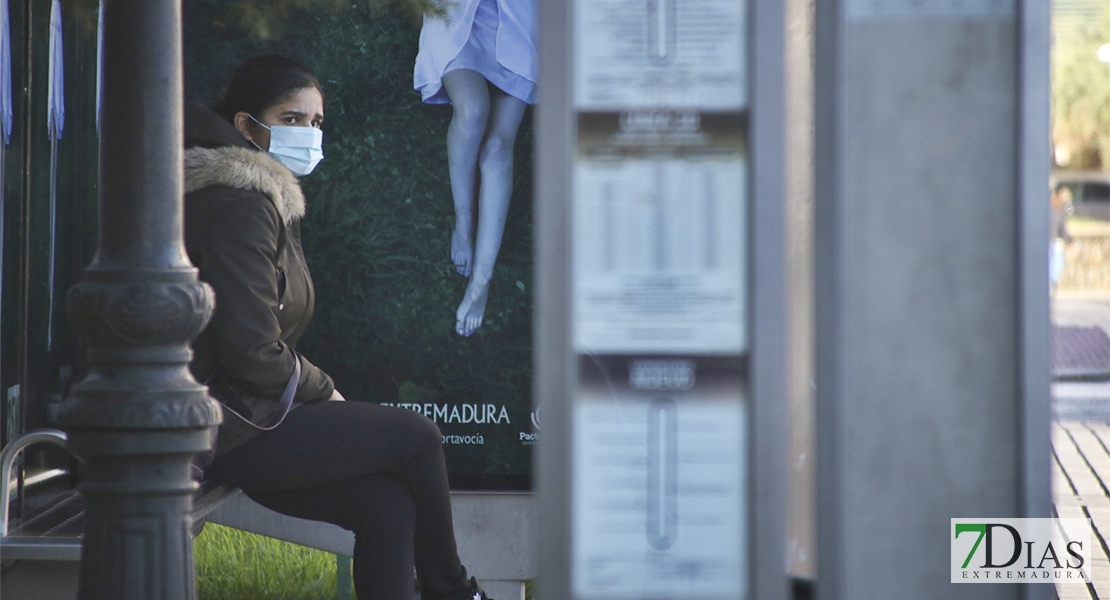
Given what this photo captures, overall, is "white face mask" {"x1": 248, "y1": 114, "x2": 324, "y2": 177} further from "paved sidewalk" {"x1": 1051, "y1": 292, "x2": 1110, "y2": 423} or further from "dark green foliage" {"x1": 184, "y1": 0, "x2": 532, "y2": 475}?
"paved sidewalk" {"x1": 1051, "y1": 292, "x2": 1110, "y2": 423}

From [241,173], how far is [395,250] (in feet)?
3.36

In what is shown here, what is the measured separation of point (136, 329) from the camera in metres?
3.09

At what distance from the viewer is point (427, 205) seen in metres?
4.77

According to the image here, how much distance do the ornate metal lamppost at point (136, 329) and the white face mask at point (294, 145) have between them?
48.5 inches

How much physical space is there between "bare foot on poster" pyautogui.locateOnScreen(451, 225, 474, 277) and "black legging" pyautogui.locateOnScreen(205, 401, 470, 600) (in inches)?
34.8

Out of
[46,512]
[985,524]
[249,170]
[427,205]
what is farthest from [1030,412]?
[46,512]

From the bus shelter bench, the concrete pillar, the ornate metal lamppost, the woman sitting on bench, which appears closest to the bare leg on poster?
the woman sitting on bench

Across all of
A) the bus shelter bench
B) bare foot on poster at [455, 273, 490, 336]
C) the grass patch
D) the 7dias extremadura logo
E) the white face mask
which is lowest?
the grass patch

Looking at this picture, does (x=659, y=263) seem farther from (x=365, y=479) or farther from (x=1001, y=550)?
(x=365, y=479)

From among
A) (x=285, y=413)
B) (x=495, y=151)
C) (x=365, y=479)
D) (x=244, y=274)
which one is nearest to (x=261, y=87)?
(x=495, y=151)

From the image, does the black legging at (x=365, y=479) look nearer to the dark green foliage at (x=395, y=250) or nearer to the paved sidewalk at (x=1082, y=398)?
the dark green foliage at (x=395, y=250)

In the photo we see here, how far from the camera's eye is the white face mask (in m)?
4.39

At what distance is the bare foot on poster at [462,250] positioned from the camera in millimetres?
4758

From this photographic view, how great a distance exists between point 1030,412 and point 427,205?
119 inches
